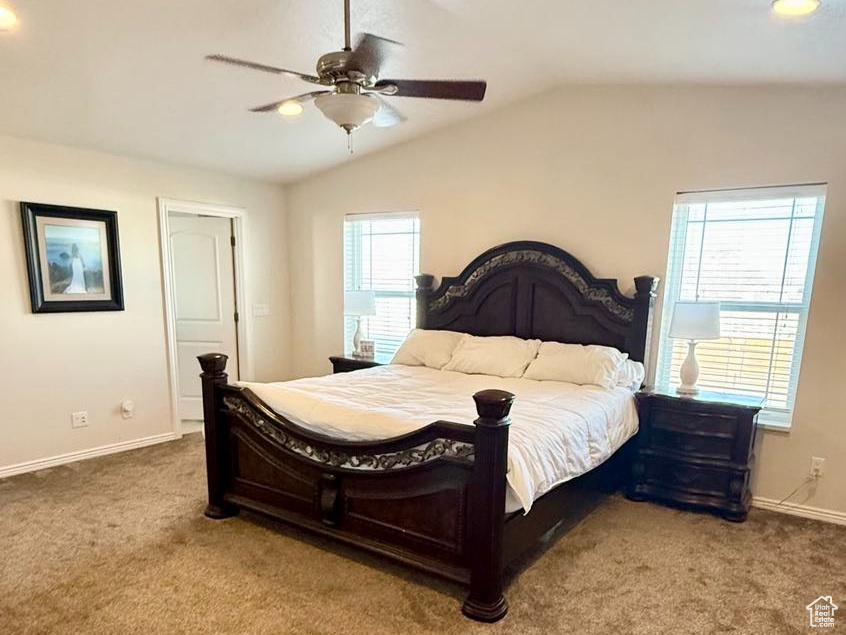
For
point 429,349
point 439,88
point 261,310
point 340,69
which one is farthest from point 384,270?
point 340,69

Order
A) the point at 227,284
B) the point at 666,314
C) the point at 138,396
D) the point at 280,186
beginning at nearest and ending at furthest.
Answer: the point at 666,314 → the point at 138,396 → the point at 227,284 → the point at 280,186

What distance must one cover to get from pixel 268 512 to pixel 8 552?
1.28 m

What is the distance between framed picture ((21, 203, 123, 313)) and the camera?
11.4 feet

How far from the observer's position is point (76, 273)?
3697mm

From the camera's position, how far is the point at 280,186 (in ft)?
16.8

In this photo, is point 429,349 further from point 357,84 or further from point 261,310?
point 357,84

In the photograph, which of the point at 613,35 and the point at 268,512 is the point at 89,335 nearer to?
the point at 268,512

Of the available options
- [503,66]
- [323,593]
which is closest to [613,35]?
[503,66]

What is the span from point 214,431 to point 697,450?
285 centimetres

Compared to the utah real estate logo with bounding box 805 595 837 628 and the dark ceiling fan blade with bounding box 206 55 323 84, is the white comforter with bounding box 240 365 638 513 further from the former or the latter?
the dark ceiling fan blade with bounding box 206 55 323 84

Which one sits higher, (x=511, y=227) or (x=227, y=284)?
(x=511, y=227)

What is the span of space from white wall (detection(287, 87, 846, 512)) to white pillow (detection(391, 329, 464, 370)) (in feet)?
1.99

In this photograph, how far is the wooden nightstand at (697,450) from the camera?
293cm

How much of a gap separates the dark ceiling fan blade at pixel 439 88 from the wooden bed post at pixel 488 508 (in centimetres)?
126
